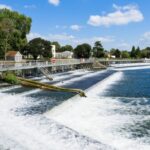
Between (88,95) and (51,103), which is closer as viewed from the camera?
(51,103)

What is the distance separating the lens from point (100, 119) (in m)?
27.4

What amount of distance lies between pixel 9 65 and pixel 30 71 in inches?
560

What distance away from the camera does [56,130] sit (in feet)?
75.5

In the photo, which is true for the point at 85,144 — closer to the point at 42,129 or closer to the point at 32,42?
the point at 42,129

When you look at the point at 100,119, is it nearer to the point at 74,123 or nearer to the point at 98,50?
Answer: the point at 74,123

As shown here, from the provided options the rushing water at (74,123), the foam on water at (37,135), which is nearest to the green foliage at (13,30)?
the rushing water at (74,123)

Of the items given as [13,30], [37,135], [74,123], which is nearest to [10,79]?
[74,123]

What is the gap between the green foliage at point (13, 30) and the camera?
85500mm

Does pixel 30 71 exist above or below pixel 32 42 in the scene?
below

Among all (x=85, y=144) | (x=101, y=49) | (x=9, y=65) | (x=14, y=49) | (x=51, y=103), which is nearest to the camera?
(x=85, y=144)

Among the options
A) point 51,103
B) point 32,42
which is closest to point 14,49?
point 32,42

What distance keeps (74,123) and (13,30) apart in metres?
66.1

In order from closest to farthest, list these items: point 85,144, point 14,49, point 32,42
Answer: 1. point 85,144
2. point 14,49
3. point 32,42

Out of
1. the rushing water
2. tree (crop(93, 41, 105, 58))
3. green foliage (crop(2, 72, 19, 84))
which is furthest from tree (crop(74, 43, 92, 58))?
the rushing water
